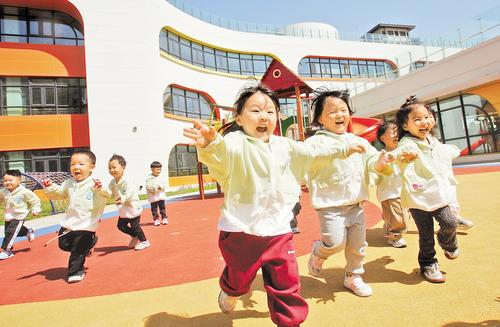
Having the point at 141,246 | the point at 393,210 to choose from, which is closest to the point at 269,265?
the point at 393,210

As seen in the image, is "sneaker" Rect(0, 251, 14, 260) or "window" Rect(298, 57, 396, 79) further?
"window" Rect(298, 57, 396, 79)

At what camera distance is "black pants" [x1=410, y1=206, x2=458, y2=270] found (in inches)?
104

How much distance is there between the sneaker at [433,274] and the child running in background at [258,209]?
54.1 inches

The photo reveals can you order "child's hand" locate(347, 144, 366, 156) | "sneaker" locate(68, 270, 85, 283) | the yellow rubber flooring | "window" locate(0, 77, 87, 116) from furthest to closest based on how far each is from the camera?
"window" locate(0, 77, 87, 116), "sneaker" locate(68, 270, 85, 283), "child's hand" locate(347, 144, 366, 156), the yellow rubber flooring

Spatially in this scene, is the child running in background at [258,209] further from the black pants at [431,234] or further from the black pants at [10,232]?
the black pants at [10,232]

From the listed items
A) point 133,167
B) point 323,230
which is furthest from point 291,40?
point 323,230

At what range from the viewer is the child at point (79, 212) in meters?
3.74

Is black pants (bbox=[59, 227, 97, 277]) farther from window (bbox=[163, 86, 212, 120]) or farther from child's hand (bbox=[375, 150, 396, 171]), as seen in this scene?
window (bbox=[163, 86, 212, 120])

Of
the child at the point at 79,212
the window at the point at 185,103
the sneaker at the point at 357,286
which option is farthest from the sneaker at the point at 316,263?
the window at the point at 185,103

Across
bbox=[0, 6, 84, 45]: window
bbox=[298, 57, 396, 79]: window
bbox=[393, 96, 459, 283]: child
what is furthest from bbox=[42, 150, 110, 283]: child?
bbox=[298, 57, 396, 79]: window

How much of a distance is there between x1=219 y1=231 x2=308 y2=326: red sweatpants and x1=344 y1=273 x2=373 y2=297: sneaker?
78 cm

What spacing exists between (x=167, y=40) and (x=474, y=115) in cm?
1961

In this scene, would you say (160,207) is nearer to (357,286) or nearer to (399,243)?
(399,243)

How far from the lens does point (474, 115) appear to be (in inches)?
620
